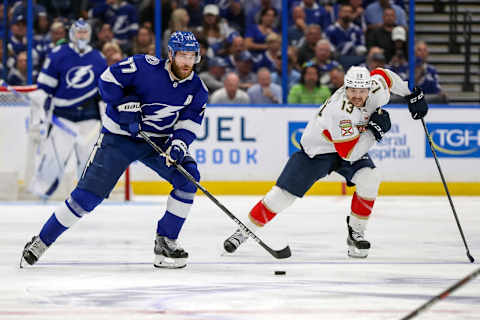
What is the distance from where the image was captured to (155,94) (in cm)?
540

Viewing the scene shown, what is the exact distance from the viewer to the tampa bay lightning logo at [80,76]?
30.1 feet

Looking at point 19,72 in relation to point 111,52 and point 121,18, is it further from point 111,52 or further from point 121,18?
point 121,18

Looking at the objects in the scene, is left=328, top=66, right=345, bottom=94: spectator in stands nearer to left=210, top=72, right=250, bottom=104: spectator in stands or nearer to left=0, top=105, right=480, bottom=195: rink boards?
left=0, top=105, right=480, bottom=195: rink boards

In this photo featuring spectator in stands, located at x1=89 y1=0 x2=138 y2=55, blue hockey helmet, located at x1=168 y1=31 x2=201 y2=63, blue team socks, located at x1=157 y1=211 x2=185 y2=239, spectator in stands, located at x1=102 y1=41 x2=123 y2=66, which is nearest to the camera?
blue hockey helmet, located at x1=168 y1=31 x2=201 y2=63

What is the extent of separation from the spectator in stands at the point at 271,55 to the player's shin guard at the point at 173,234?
5.74m

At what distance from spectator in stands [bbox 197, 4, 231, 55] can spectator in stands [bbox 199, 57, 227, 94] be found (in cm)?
10

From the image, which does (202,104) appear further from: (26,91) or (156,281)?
(26,91)

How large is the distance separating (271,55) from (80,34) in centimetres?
255

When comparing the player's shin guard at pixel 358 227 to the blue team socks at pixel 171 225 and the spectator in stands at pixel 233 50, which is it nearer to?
the blue team socks at pixel 171 225

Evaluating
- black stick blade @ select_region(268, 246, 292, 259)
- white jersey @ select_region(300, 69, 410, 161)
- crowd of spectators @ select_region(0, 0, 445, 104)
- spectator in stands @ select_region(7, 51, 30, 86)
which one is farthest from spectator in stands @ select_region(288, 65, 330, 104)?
black stick blade @ select_region(268, 246, 292, 259)

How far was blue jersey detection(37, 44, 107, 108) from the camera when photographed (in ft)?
30.0

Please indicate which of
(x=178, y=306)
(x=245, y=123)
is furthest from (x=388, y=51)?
(x=178, y=306)

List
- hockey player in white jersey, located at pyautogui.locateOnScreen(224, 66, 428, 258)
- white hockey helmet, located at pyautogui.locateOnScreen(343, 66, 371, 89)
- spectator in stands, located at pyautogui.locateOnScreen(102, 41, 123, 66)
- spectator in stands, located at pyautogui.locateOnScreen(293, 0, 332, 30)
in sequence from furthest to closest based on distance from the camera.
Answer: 1. spectator in stands, located at pyautogui.locateOnScreen(293, 0, 332, 30)
2. spectator in stands, located at pyautogui.locateOnScreen(102, 41, 123, 66)
3. hockey player in white jersey, located at pyautogui.locateOnScreen(224, 66, 428, 258)
4. white hockey helmet, located at pyautogui.locateOnScreen(343, 66, 371, 89)

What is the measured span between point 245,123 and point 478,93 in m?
2.48
